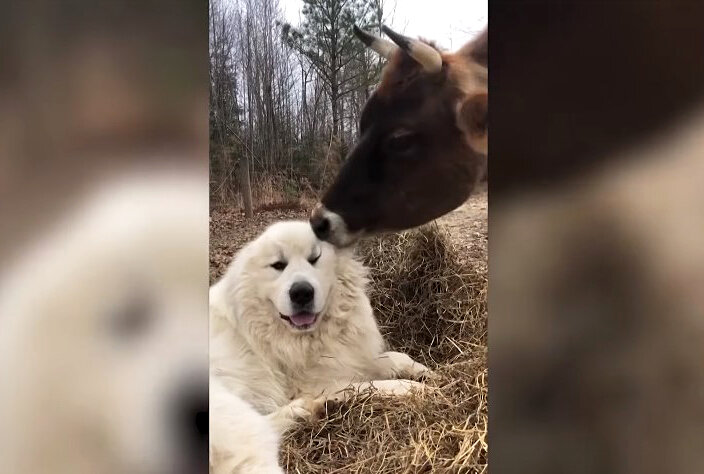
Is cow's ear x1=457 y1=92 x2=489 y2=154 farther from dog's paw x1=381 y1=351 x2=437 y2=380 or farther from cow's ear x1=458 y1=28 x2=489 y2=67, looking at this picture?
dog's paw x1=381 y1=351 x2=437 y2=380

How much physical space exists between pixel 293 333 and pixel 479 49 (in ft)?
3.03

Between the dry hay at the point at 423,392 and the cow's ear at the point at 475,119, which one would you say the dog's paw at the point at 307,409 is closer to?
the dry hay at the point at 423,392

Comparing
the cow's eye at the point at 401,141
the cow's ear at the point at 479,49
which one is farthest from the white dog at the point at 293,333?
the cow's ear at the point at 479,49

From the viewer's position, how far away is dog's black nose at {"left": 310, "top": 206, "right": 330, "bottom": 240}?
1831mm

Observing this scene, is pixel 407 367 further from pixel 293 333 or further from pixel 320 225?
pixel 320 225

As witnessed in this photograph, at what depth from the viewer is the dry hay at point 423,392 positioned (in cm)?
181

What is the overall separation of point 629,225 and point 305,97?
96cm

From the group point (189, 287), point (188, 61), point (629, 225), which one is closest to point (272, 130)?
point (188, 61)

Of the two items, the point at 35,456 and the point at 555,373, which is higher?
the point at 555,373

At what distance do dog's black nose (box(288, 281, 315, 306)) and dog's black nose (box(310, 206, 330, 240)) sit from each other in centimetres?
14

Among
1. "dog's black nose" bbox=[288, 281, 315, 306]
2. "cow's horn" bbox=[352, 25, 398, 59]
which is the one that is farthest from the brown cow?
"dog's black nose" bbox=[288, 281, 315, 306]

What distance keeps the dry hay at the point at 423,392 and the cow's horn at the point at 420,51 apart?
0.44 m

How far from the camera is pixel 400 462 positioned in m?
1.81

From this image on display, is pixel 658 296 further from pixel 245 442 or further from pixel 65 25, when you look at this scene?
pixel 65 25
